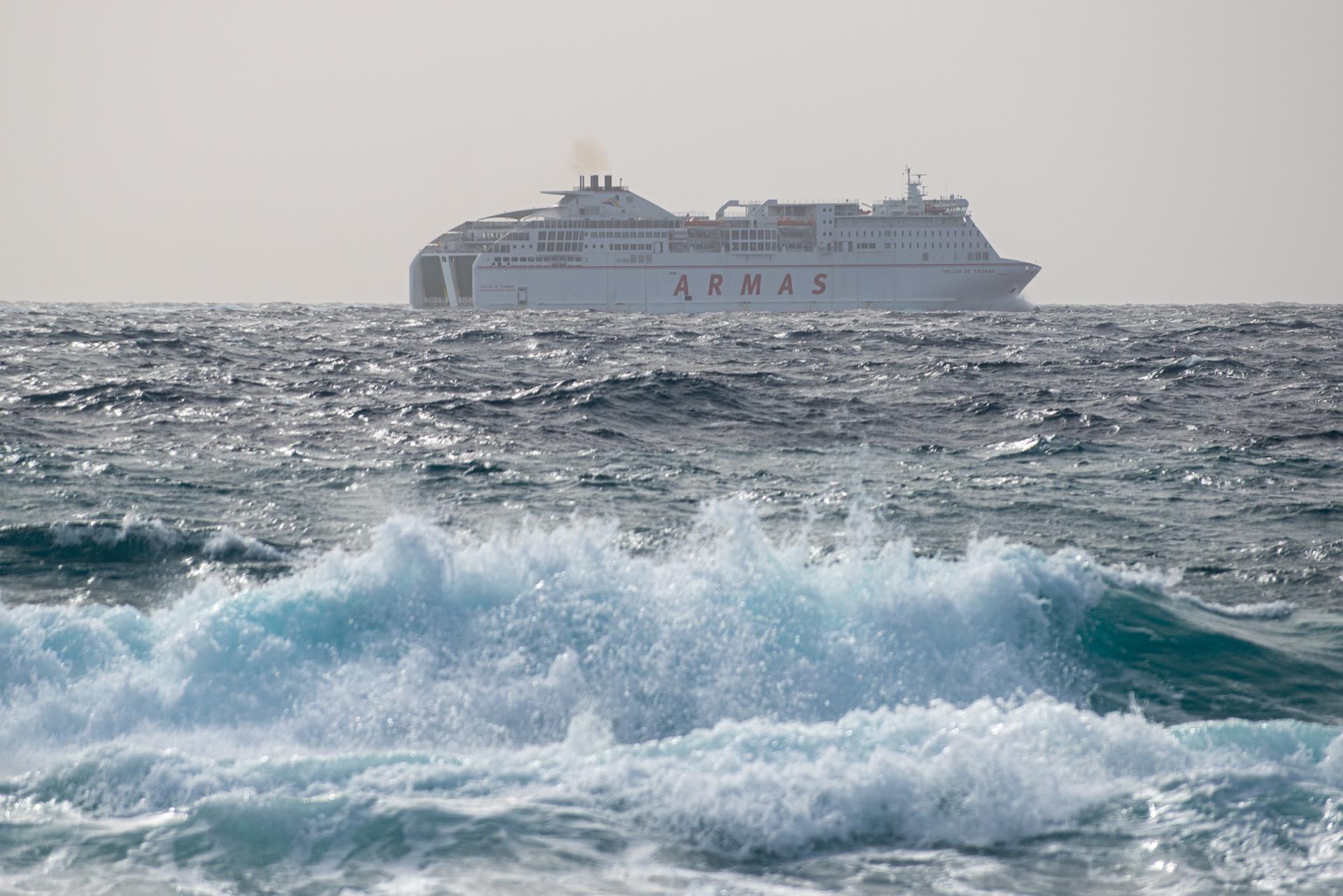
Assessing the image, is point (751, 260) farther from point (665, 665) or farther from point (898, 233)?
point (665, 665)

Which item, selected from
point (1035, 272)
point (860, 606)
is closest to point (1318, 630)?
point (860, 606)

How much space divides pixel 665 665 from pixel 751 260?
75.9m

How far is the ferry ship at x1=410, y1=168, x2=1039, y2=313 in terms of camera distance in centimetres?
8106

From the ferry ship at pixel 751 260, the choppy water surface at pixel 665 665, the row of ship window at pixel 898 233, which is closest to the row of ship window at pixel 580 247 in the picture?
the ferry ship at pixel 751 260

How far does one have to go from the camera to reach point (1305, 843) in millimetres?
4848

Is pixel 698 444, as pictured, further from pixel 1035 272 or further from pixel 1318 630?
pixel 1035 272

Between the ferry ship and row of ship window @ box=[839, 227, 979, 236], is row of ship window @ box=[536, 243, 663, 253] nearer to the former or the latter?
the ferry ship

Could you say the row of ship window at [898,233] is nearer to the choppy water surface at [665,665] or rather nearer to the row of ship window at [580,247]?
the row of ship window at [580,247]

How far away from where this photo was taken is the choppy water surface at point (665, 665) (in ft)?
16.1

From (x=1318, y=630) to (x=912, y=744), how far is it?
3.86 metres

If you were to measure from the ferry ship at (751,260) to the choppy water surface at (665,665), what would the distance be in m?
67.5

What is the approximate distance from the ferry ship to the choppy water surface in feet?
221

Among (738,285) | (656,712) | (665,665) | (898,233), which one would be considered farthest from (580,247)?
(656,712)

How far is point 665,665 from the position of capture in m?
6.79
